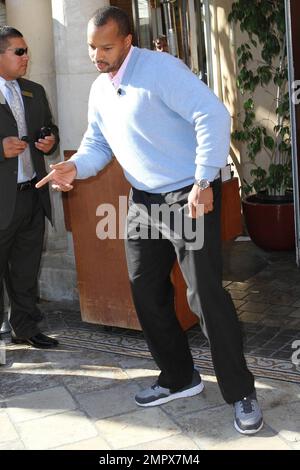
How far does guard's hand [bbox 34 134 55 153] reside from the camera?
14.9 feet

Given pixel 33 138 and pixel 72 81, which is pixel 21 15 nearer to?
pixel 72 81

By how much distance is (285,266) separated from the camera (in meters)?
6.50

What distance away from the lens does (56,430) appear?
379 centimetres

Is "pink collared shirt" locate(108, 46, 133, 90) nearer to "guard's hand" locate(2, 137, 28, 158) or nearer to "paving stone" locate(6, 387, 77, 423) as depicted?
"guard's hand" locate(2, 137, 28, 158)

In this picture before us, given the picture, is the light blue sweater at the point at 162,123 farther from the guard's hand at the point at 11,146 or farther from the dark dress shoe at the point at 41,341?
the dark dress shoe at the point at 41,341

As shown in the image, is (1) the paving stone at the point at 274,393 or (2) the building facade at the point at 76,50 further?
(2) the building facade at the point at 76,50

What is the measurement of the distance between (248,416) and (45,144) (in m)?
2.00

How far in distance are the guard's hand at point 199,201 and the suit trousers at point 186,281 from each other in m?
0.10

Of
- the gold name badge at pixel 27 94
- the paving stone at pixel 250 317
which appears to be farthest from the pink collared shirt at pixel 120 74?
the paving stone at pixel 250 317

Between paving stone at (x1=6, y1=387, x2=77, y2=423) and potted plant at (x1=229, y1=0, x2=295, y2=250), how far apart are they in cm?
313

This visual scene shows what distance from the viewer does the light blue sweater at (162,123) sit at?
331 cm

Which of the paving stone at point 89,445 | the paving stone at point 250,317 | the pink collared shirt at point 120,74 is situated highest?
the pink collared shirt at point 120,74

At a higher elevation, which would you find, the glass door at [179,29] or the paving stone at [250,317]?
the glass door at [179,29]
